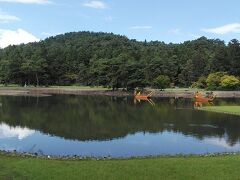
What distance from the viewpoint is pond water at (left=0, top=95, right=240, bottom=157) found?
25.5m

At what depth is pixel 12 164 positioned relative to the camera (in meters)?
16.5

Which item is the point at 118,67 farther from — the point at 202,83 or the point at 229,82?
the point at 229,82

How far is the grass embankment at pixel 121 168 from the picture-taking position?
15.0 m

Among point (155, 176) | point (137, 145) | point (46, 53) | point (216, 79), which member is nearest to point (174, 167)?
point (155, 176)

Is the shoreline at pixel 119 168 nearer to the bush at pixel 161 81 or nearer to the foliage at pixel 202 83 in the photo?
the bush at pixel 161 81

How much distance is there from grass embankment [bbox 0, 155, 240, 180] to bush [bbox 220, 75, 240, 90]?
6973 centimetres

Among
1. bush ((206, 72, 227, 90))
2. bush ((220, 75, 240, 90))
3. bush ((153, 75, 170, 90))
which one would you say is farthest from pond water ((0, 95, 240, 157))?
bush ((153, 75, 170, 90))

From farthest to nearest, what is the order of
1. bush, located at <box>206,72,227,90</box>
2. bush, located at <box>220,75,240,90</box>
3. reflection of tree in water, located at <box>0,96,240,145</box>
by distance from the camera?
bush, located at <box>206,72,227,90</box> < bush, located at <box>220,75,240,90</box> < reflection of tree in water, located at <box>0,96,240,145</box>

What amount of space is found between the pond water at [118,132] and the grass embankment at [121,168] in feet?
20.7

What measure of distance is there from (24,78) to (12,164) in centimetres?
9017

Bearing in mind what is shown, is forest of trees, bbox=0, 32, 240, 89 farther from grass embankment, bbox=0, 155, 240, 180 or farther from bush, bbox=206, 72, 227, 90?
grass embankment, bbox=0, 155, 240, 180

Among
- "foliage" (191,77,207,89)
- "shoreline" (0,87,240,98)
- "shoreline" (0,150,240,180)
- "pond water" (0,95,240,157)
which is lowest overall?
"pond water" (0,95,240,157)

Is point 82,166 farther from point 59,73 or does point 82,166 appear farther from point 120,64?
point 59,73

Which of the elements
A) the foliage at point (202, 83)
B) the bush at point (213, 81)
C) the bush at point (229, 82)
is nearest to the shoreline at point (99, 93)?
the bush at point (229, 82)
